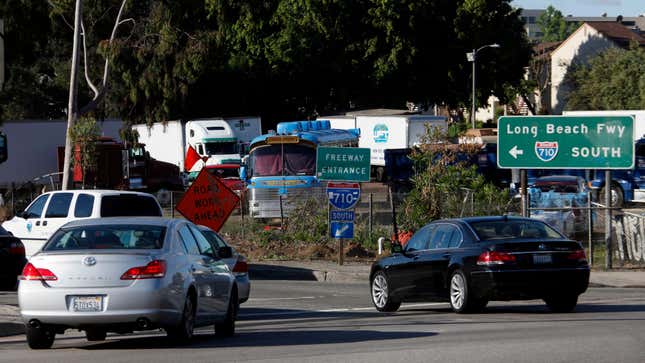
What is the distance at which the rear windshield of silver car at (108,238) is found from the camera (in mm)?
13477

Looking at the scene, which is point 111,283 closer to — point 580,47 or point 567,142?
point 567,142

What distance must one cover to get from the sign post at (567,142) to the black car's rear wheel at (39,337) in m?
18.1

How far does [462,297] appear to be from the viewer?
17.6 meters

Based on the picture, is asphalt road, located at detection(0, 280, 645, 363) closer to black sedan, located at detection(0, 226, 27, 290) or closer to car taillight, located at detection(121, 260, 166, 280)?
car taillight, located at detection(121, 260, 166, 280)

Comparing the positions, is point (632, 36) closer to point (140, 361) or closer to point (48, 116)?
point (48, 116)

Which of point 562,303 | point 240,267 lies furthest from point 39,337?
point 562,303

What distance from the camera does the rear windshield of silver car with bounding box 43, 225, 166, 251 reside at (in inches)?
531

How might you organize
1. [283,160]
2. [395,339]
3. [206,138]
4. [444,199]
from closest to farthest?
1. [395,339]
2. [444,199]
3. [283,160]
4. [206,138]

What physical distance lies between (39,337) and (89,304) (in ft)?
3.73

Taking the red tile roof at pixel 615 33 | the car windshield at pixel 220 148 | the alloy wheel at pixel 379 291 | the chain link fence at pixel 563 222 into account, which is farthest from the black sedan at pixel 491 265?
the red tile roof at pixel 615 33

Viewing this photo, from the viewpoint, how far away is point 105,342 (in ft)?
48.0

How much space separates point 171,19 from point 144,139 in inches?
567

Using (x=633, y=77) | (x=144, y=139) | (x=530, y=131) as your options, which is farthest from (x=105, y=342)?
(x=633, y=77)

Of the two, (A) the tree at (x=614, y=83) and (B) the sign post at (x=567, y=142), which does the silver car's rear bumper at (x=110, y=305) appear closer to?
(B) the sign post at (x=567, y=142)
